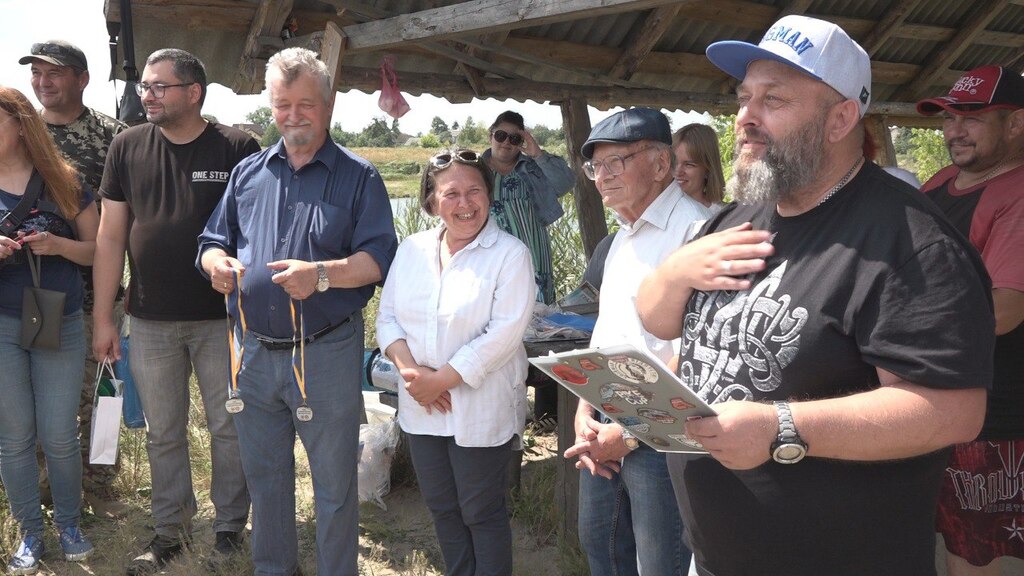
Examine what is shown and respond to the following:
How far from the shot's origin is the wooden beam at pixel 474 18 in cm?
379

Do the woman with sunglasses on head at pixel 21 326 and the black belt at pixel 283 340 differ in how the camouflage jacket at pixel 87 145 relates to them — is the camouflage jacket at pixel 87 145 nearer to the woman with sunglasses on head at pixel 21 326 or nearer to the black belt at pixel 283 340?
the woman with sunglasses on head at pixel 21 326

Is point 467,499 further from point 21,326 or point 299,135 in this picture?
point 21,326

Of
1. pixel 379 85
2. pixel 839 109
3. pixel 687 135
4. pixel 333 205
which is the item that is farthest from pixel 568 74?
pixel 839 109

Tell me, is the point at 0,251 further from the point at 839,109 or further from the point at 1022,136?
Answer: the point at 1022,136

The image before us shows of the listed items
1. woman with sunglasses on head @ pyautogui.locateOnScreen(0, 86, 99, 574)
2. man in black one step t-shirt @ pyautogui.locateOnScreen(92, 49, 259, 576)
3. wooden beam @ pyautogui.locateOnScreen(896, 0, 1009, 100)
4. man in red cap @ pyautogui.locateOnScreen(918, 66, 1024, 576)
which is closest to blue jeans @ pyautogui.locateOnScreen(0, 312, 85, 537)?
woman with sunglasses on head @ pyautogui.locateOnScreen(0, 86, 99, 574)

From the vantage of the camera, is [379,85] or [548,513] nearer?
[548,513]

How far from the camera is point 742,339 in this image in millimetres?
1744

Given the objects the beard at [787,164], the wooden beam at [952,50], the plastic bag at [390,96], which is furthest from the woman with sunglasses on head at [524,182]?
the wooden beam at [952,50]

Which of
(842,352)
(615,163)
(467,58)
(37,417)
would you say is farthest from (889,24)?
(37,417)

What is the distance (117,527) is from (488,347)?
2.66m

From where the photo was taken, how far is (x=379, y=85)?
5.39 meters

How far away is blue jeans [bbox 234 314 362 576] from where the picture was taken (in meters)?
3.23

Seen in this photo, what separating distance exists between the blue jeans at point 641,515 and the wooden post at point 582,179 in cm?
384

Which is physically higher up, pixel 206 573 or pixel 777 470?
pixel 777 470
